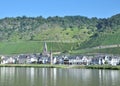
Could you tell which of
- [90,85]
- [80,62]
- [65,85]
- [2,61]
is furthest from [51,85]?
[2,61]

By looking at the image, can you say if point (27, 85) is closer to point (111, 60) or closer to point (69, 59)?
point (111, 60)

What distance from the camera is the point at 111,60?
17238 centimetres

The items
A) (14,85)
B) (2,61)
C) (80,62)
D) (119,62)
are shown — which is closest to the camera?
(14,85)

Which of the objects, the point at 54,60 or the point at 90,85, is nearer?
the point at 90,85

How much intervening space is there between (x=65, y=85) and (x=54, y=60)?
12965 cm

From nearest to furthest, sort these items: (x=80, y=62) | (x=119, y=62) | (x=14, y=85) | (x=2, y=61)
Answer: (x=14, y=85)
(x=119, y=62)
(x=80, y=62)
(x=2, y=61)

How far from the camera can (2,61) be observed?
199500 mm

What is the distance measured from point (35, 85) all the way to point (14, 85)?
10.1 feet

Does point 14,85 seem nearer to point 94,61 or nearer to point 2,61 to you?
point 94,61

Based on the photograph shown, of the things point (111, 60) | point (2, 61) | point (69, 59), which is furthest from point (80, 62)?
point (2, 61)

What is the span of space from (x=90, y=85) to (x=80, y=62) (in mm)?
123394

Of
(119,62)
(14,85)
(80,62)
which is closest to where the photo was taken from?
(14,85)

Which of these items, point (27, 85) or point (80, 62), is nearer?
point (27, 85)

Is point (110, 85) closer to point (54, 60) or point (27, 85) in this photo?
point (27, 85)
